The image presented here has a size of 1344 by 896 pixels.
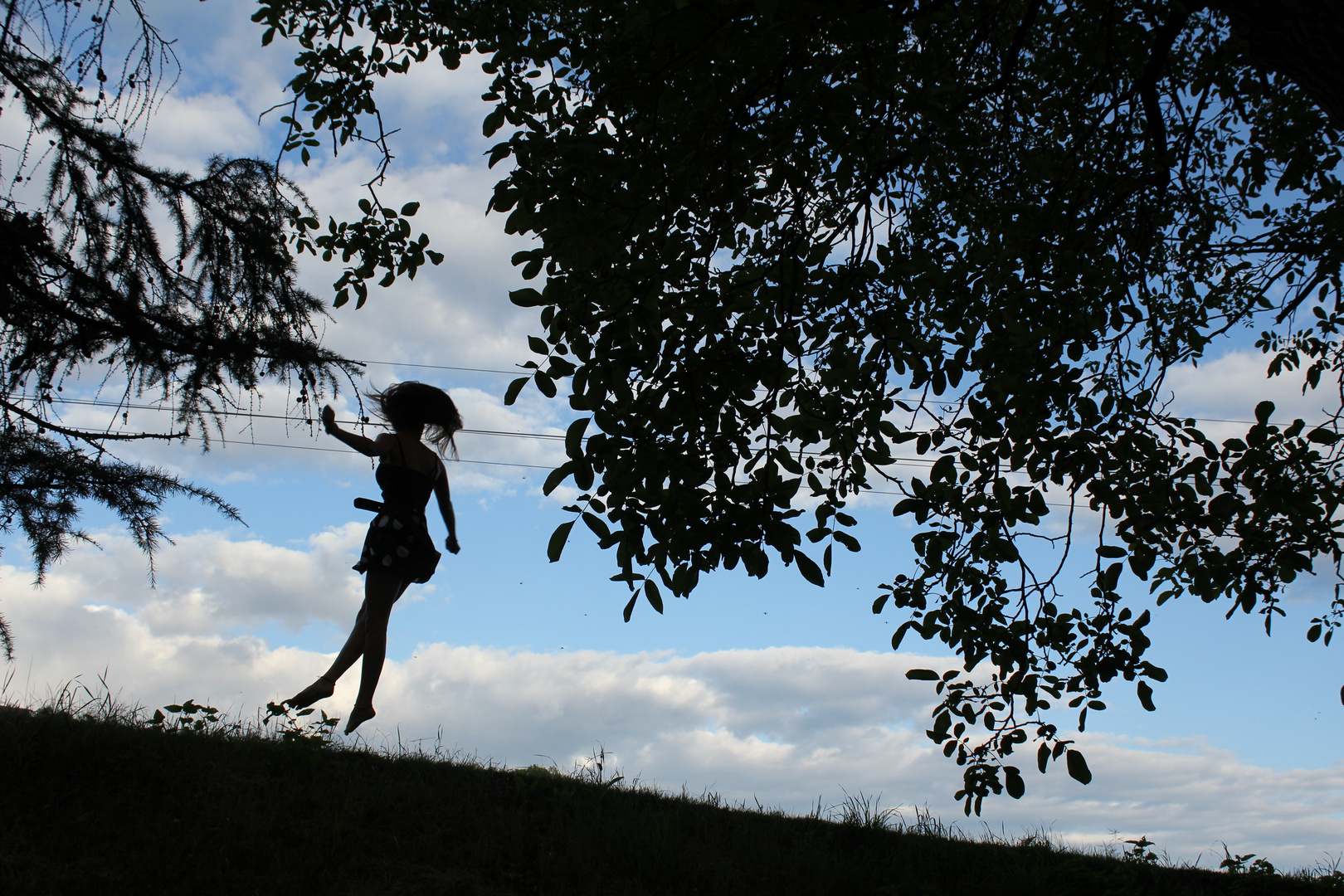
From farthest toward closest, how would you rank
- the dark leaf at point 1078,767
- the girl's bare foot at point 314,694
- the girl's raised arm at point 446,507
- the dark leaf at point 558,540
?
the girl's raised arm at point 446,507
the girl's bare foot at point 314,694
the dark leaf at point 1078,767
the dark leaf at point 558,540

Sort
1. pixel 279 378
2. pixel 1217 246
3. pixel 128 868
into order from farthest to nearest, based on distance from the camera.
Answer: pixel 1217 246
pixel 279 378
pixel 128 868

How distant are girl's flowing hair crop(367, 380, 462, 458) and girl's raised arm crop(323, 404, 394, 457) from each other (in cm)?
27

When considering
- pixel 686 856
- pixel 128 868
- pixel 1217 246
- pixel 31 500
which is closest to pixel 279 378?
pixel 31 500

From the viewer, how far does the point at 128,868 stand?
Answer: 347 cm

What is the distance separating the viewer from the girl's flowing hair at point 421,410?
5.22 meters

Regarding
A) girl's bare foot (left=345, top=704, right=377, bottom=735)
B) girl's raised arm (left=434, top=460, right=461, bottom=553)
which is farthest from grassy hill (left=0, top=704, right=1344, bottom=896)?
girl's raised arm (left=434, top=460, right=461, bottom=553)

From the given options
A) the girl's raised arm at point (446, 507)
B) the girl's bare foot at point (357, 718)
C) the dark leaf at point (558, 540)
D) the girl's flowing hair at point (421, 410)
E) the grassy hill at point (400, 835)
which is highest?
the girl's flowing hair at point (421, 410)

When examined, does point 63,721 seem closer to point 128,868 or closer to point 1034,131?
point 128,868

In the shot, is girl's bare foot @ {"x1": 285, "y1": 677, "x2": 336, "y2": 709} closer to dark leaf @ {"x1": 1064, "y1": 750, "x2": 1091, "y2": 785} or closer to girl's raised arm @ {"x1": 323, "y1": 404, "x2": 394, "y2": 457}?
girl's raised arm @ {"x1": 323, "y1": 404, "x2": 394, "y2": 457}

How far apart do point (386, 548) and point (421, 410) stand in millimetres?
958

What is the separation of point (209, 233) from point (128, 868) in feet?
10.9

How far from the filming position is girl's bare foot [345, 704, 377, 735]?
489 cm

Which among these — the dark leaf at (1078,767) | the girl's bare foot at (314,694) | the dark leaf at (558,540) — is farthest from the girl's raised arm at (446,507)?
the dark leaf at (1078,767)

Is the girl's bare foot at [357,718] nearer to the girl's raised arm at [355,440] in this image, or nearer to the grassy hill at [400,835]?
the grassy hill at [400,835]
